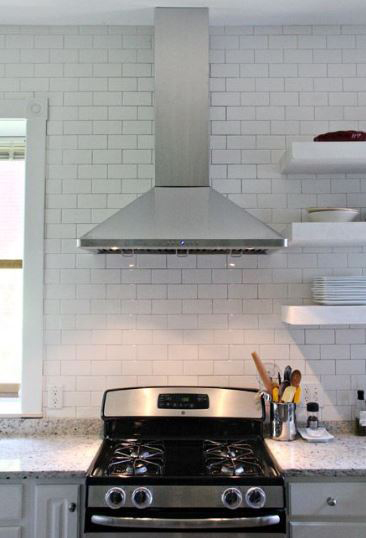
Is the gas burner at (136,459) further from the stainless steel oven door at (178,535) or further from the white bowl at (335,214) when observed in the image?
the white bowl at (335,214)

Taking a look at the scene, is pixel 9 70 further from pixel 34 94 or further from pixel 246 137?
pixel 246 137

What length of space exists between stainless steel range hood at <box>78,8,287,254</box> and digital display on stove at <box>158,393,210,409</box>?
72 cm

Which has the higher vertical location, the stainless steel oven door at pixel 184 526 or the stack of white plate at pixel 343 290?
the stack of white plate at pixel 343 290

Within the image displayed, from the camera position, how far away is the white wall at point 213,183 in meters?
2.43

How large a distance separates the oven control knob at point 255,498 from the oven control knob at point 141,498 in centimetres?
37

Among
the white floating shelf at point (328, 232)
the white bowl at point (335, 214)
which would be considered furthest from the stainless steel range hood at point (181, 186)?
the white bowl at point (335, 214)

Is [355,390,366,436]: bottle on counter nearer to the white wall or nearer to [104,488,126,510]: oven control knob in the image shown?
the white wall

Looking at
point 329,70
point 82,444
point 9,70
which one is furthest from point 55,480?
point 329,70

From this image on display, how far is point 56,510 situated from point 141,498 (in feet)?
1.24

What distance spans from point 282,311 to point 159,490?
108 cm

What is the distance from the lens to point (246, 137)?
2498 millimetres

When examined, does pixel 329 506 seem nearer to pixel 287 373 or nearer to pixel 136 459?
pixel 287 373

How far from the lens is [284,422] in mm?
2213

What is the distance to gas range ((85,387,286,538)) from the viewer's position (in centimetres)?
175
